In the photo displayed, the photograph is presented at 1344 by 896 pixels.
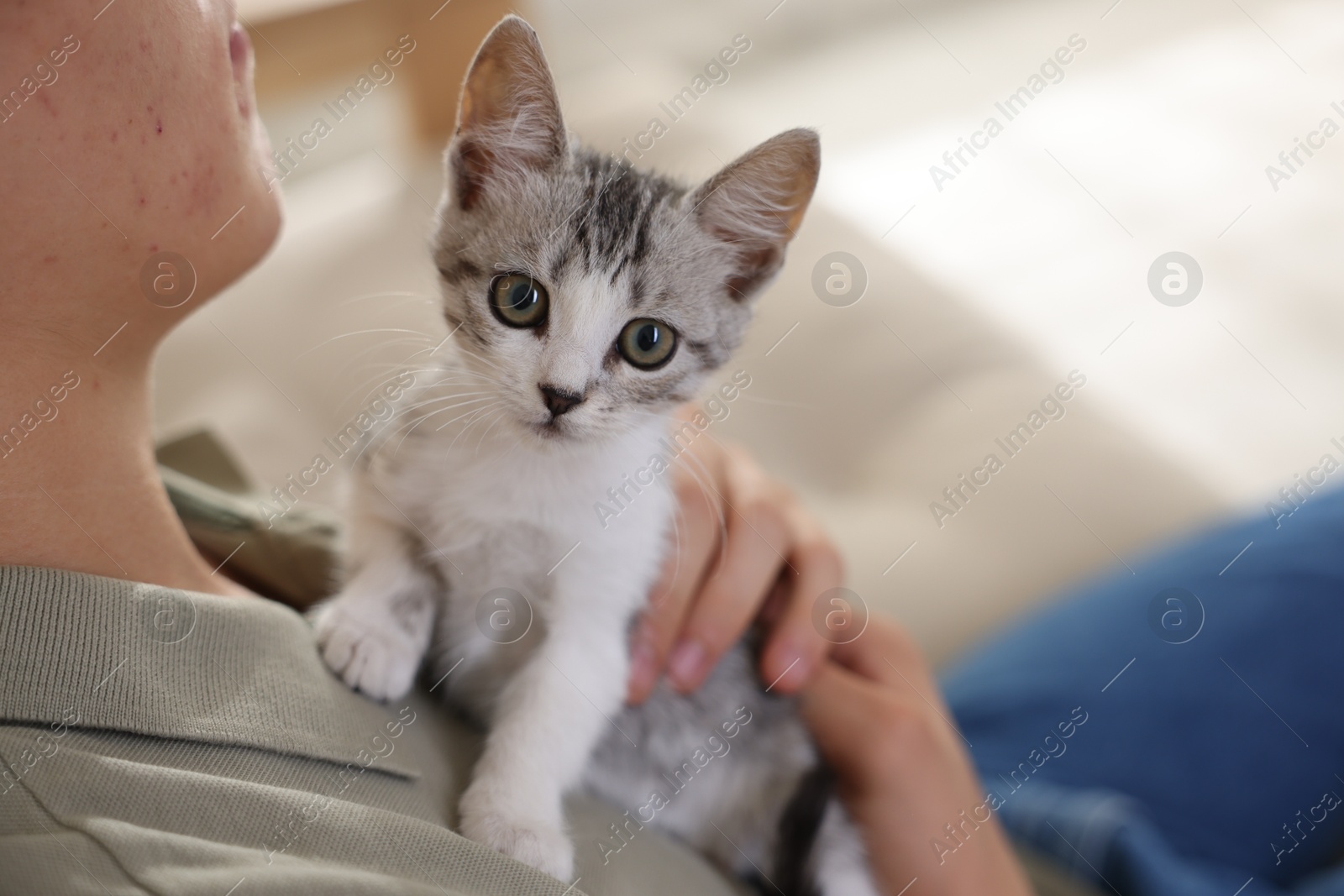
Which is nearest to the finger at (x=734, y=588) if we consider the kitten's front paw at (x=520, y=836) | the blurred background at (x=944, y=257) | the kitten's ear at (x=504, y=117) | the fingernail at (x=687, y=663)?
Answer: the fingernail at (x=687, y=663)

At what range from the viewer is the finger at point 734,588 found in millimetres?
1305

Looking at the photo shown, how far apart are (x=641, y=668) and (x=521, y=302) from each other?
0.50m

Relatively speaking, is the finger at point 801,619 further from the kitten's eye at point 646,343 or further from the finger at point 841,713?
the kitten's eye at point 646,343

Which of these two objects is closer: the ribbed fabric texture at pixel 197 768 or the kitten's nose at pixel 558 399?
the ribbed fabric texture at pixel 197 768

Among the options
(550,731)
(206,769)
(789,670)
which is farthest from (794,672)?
(206,769)

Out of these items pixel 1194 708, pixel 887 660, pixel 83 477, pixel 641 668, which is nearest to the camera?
pixel 83 477

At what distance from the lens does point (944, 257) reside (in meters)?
2.94

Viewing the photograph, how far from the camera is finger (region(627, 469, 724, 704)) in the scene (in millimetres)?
1279

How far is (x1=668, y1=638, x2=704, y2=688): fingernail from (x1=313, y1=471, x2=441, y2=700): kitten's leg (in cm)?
32

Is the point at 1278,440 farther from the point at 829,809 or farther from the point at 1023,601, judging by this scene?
the point at 829,809

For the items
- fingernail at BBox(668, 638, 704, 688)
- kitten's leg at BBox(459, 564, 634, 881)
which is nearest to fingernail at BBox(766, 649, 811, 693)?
fingernail at BBox(668, 638, 704, 688)

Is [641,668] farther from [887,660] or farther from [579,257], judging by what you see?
[579,257]

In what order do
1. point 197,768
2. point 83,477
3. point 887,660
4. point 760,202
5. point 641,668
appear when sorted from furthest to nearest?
1. point 887,660
2. point 641,668
3. point 760,202
4. point 83,477
5. point 197,768

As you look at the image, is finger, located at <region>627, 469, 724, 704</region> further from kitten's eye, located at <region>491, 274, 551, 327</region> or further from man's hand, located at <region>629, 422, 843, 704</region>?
kitten's eye, located at <region>491, 274, 551, 327</region>
